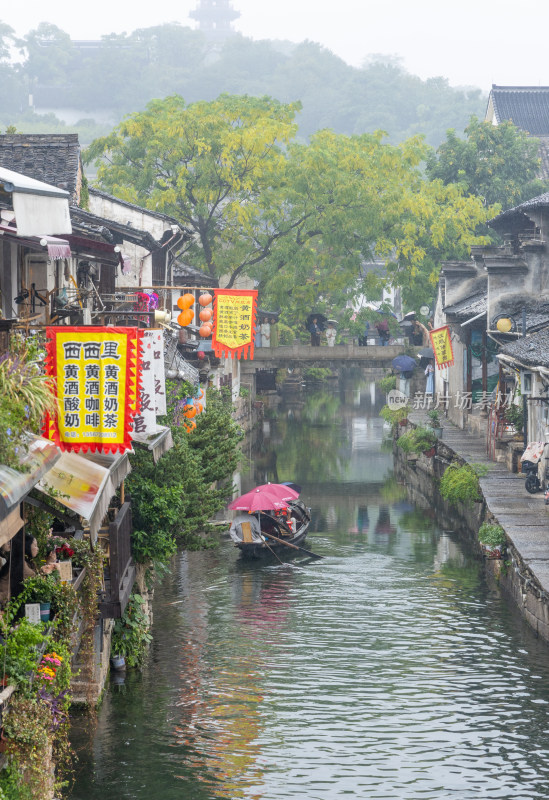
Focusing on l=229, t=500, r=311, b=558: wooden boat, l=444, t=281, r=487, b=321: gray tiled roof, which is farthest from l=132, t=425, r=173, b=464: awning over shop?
l=444, t=281, r=487, b=321: gray tiled roof

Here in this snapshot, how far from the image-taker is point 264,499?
36.7 metres

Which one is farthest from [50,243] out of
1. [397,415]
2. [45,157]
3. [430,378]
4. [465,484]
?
[430,378]

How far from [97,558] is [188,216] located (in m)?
43.7

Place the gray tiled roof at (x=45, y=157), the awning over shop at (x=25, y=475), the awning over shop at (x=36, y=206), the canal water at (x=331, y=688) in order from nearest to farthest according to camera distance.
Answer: the awning over shop at (x=25, y=475) → the awning over shop at (x=36, y=206) → the canal water at (x=331, y=688) → the gray tiled roof at (x=45, y=157)

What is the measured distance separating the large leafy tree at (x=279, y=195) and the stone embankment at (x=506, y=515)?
14397 millimetres

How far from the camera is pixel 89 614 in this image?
1945 cm

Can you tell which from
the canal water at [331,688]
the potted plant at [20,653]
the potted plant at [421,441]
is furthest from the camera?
the potted plant at [421,441]

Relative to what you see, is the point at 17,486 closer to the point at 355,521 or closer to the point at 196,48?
the point at 355,521

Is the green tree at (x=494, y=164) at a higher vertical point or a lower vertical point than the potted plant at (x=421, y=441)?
higher

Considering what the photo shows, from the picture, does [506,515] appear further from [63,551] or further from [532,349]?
[63,551]

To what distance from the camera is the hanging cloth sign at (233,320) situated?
140 ft

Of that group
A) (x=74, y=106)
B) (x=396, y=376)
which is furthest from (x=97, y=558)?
(x=74, y=106)

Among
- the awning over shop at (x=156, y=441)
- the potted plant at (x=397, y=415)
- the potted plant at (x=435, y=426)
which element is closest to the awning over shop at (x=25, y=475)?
the awning over shop at (x=156, y=441)

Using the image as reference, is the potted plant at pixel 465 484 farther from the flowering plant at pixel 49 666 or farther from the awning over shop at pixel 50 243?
the flowering plant at pixel 49 666
